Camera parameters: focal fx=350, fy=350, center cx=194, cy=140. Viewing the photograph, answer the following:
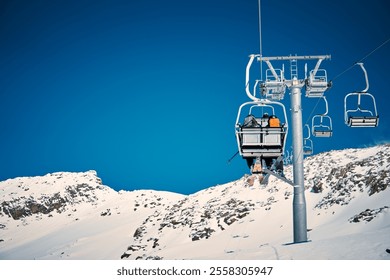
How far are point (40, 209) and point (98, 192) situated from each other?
18962 millimetres

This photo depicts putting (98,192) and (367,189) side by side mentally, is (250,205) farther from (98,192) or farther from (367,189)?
(98,192)

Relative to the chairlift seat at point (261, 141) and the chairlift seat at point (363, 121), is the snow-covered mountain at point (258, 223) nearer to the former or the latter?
the chairlift seat at point (261, 141)

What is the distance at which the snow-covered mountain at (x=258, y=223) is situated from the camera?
8.67 meters

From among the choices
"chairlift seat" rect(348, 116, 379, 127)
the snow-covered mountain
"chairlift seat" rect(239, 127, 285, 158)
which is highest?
"chairlift seat" rect(348, 116, 379, 127)

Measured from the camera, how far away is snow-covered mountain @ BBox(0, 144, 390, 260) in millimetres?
8672

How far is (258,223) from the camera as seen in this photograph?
37531mm

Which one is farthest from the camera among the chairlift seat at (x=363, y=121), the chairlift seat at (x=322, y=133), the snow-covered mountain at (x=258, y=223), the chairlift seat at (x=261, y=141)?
the chairlift seat at (x=322, y=133)

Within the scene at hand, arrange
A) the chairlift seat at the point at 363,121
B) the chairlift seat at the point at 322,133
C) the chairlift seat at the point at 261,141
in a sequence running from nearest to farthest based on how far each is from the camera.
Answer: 1. the chairlift seat at the point at 261,141
2. the chairlift seat at the point at 363,121
3. the chairlift seat at the point at 322,133

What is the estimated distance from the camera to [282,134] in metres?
9.03

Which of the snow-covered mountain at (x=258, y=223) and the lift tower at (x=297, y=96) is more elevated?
the lift tower at (x=297, y=96)

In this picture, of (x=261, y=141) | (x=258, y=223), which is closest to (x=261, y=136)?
(x=261, y=141)

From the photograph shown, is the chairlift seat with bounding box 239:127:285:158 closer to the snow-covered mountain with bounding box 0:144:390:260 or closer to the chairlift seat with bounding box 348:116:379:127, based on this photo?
the snow-covered mountain with bounding box 0:144:390:260

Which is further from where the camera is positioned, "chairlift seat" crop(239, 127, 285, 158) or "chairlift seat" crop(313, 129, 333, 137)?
"chairlift seat" crop(313, 129, 333, 137)
